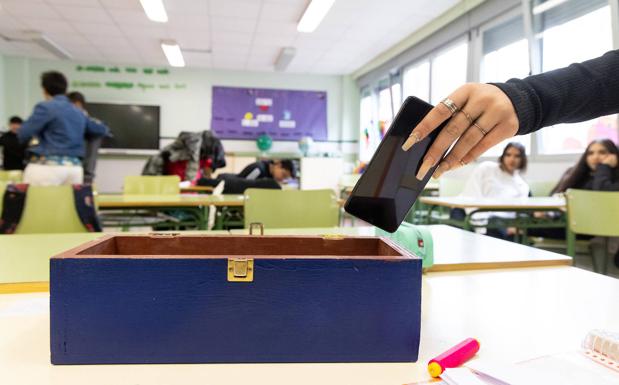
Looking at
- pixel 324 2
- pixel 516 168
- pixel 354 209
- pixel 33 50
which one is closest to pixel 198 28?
pixel 324 2

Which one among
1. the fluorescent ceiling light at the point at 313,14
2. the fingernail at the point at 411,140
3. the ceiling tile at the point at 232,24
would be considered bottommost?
the fingernail at the point at 411,140

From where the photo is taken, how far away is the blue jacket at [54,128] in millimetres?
2998

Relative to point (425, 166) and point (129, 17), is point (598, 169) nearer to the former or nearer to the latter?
point (425, 166)

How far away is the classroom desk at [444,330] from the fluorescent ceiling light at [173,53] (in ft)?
20.7

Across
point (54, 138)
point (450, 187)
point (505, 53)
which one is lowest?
point (450, 187)

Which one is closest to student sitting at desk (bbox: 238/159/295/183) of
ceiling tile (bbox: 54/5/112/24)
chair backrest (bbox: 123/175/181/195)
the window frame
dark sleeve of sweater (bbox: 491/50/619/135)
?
chair backrest (bbox: 123/175/181/195)

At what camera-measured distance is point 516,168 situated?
12.4 feet

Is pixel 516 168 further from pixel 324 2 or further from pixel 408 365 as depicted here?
pixel 408 365

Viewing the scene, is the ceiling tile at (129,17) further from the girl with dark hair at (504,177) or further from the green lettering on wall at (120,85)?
the girl with dark hair at (504,177)

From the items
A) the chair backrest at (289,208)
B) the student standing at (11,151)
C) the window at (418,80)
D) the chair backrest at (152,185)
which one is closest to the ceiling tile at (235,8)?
the chair backrest at (152,185)

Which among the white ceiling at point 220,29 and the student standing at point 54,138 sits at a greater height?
the white ceiling at point 220,29

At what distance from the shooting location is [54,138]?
3.03 m

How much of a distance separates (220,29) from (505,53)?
11.9 feet

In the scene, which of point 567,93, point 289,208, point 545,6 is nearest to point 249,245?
point 567,93
